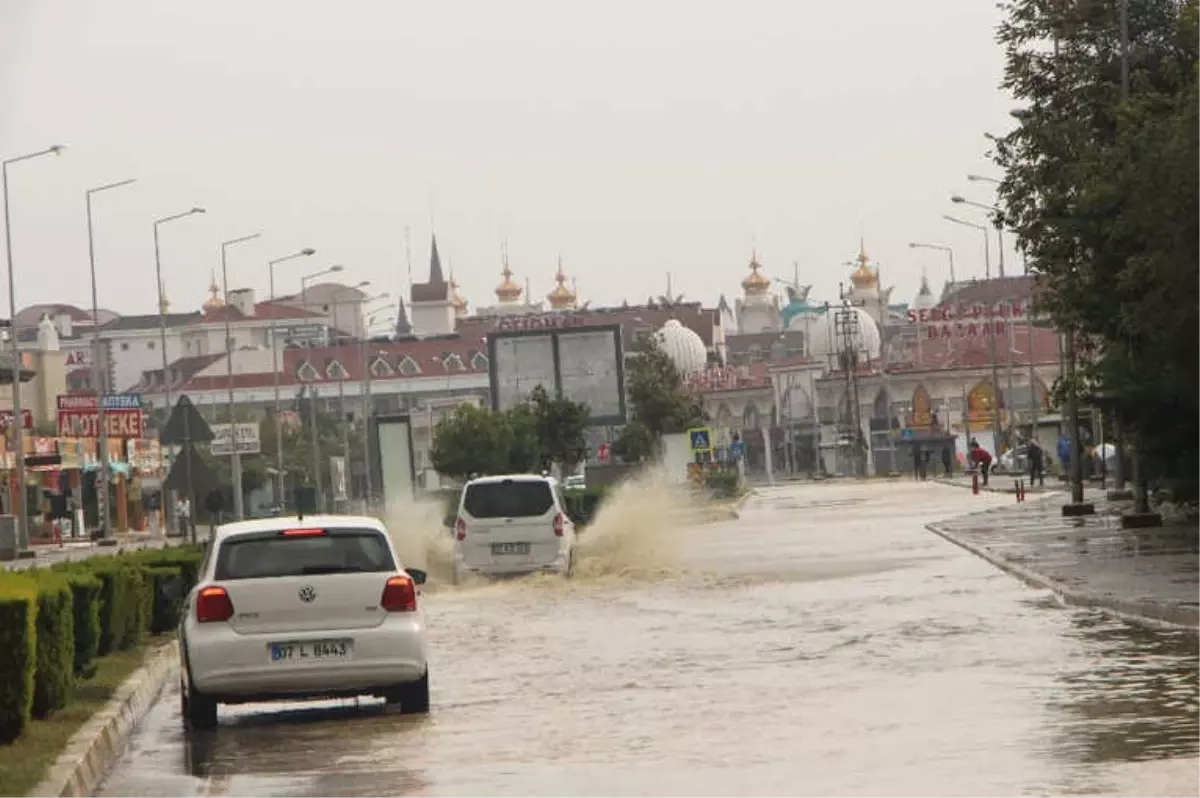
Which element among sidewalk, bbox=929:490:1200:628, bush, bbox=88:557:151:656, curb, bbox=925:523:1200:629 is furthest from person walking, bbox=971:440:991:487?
bush, bbox=88:557:151:656

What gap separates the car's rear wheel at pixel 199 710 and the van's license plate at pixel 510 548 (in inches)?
750

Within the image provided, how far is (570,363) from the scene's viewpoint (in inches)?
3105

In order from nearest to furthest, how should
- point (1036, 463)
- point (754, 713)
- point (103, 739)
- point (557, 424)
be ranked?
point (103, 739) → point (754, 713) → point (557, 424) → point (1036, 463)

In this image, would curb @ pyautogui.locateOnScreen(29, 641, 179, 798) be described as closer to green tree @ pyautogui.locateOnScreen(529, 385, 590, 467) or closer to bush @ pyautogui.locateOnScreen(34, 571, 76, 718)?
bush @ pyautogui.locateOnScreen(34, 571, 76, 718)

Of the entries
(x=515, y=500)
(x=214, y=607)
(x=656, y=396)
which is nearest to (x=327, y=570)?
(x=214, y=607)

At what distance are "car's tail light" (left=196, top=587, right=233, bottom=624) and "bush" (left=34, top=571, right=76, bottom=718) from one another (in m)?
0.86

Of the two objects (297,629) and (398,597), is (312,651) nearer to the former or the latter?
(297,629)

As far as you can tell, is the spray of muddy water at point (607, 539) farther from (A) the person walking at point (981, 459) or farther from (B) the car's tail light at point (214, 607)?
(A) the person walking at point (981, 459)

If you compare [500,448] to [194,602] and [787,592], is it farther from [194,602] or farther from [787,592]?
[194,602]

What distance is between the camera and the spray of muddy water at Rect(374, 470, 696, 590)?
4088 centimetres

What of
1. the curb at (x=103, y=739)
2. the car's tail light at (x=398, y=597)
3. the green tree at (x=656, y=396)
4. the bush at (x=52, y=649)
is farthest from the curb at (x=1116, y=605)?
the green tree at (x=656, y=396)

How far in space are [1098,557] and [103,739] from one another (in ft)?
65.0

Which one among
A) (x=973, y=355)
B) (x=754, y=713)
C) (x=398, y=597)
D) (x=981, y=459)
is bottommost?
(x=754, y=713)

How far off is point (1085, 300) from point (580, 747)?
24.4m
